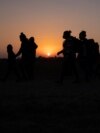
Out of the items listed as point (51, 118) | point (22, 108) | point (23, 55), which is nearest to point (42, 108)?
point (22, 108)

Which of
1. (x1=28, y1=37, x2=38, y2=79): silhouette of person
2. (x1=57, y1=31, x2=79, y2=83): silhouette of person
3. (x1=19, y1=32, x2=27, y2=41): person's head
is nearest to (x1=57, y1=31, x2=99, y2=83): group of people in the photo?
(x1=57, y1=31, x2=79, y2=83): silhouette of person

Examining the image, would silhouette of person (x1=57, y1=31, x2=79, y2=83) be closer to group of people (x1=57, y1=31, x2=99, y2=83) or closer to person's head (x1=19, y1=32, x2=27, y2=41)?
group of people (x1=57, y1=31, x2=99, y2=83)

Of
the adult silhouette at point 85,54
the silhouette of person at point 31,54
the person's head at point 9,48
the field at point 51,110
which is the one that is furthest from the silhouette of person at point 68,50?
the person's head at point 9,48

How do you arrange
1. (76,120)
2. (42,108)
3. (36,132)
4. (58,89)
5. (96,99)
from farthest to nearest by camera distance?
(58,89) → (96,99) → (42,108) → (76,120) → (36,132)

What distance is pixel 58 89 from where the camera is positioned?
15.7 m

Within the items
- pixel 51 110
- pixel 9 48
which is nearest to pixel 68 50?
pixel 9 48

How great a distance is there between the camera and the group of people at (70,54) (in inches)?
700

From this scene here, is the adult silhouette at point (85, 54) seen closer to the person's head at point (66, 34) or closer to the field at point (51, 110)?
the person's head at point (66, 34)

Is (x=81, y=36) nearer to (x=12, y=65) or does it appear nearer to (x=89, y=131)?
(x=12, y=65)

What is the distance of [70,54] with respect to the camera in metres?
17.8

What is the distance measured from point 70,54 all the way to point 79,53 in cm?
201

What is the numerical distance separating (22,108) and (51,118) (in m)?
1.36

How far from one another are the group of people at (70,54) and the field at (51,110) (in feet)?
8.00

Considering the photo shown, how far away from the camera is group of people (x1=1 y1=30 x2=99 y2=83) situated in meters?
17.8
